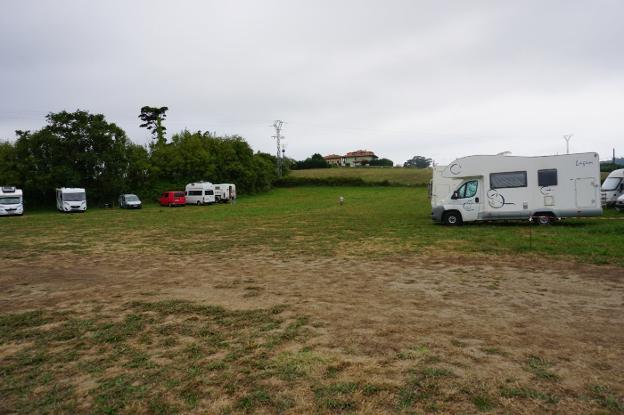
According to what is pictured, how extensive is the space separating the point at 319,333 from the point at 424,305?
2068 millimetres

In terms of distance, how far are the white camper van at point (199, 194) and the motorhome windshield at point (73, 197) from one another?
11125 mm

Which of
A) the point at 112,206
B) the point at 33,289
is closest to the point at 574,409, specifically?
the point at 33,289

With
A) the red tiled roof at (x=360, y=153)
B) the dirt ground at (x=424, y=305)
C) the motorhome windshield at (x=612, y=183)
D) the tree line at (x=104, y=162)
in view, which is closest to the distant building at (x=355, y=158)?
the red tiled roof at (x=360, y=153)

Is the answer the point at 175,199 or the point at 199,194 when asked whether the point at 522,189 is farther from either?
the point at 175,199

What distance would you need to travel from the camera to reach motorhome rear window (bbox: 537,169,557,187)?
16.6 m

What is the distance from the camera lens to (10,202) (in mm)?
32781

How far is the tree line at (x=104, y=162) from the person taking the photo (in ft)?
133

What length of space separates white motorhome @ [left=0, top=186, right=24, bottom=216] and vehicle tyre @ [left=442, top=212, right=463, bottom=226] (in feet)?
108

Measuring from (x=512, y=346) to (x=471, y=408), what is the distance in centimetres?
161

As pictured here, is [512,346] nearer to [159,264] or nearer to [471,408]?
[471,408]

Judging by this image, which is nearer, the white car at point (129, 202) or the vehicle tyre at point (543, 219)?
the vehicle tyre at point (543, 219)

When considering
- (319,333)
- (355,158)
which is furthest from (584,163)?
(355,158)

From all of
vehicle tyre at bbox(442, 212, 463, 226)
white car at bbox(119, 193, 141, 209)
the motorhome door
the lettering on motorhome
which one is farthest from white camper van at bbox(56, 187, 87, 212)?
the lettering on motorhome

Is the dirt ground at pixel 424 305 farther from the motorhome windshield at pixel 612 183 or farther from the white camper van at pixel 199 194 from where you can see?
the white camper van at pixel 199 194
